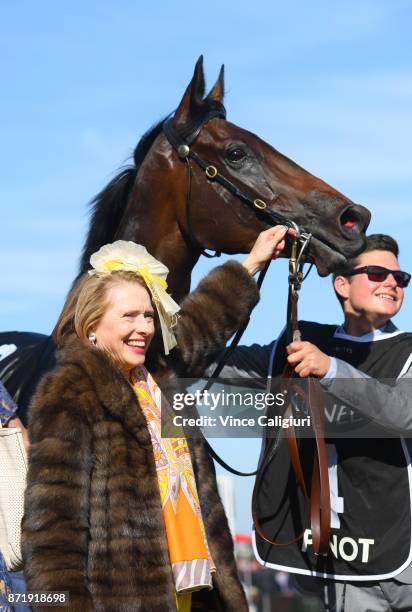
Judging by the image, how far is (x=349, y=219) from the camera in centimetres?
471

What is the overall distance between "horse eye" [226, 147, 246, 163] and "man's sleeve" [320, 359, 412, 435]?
114cm

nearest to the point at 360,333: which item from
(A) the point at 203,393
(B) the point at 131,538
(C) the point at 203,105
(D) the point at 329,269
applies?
(D) the point at 329,269

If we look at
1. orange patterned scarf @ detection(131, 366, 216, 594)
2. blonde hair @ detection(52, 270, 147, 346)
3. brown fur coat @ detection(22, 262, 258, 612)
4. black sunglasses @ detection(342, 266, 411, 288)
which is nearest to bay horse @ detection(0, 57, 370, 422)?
black sunglasses @ detection(342, 266, 411, 288)

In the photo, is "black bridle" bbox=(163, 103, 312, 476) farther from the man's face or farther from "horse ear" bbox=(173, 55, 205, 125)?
the man's face

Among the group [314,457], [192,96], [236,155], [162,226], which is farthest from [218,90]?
[314,457]

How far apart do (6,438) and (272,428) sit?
139 centimetres

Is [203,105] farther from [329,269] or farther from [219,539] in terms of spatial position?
[219,539]

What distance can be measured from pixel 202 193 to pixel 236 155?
0.24 meters

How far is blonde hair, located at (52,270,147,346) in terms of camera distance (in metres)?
3.71

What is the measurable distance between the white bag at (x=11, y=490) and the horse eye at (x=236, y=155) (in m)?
1.86

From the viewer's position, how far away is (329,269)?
4598 millimetres

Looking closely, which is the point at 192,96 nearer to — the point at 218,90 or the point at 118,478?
the point at 218,90

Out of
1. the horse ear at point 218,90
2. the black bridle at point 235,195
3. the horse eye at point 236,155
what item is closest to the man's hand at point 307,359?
the black bridle at point 235,195

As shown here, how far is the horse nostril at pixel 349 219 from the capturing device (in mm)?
4664
